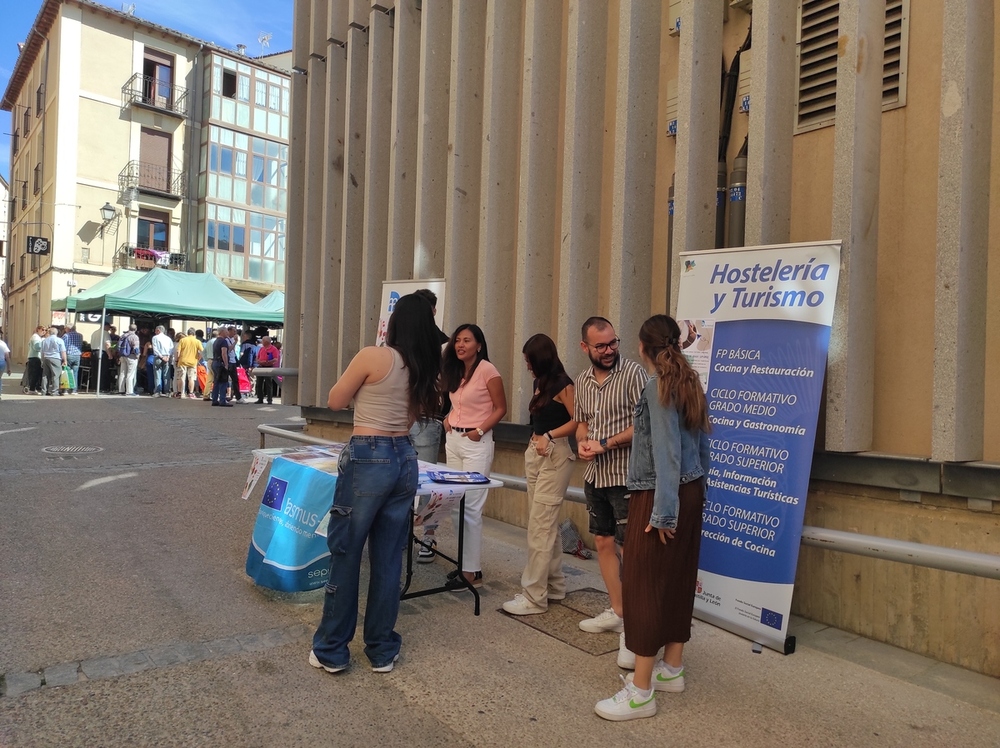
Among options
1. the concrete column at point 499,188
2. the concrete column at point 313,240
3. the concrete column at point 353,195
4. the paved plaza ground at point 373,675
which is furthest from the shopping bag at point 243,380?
the paved plaza ground at point 373,675

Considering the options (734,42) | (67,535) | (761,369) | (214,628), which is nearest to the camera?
(214,628)

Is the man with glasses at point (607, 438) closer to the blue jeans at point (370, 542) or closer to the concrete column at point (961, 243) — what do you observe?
the blue jeans at point (370, 542)

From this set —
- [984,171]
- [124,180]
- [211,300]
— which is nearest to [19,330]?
[124,180]

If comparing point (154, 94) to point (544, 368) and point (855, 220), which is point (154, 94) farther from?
point (855, 220)

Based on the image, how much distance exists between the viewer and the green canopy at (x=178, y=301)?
18094 mm

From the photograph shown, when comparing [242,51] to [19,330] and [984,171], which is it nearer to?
[19,330]

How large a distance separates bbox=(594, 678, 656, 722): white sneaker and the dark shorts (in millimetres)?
916

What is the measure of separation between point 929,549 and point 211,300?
19.2 metres

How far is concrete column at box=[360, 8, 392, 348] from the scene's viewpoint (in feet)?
28.9

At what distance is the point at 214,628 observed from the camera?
404cm

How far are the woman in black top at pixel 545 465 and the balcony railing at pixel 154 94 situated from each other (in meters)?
33.6

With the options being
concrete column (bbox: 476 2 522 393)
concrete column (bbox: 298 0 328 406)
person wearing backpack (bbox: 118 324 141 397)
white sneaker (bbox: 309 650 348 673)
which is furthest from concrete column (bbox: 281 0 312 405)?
person wearing backpack (bbox: 118 324 141 397)

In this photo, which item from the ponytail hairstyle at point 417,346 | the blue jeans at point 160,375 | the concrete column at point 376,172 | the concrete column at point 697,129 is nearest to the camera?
the ponytail hairstyle at point 417,346

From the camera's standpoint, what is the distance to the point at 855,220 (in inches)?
171
